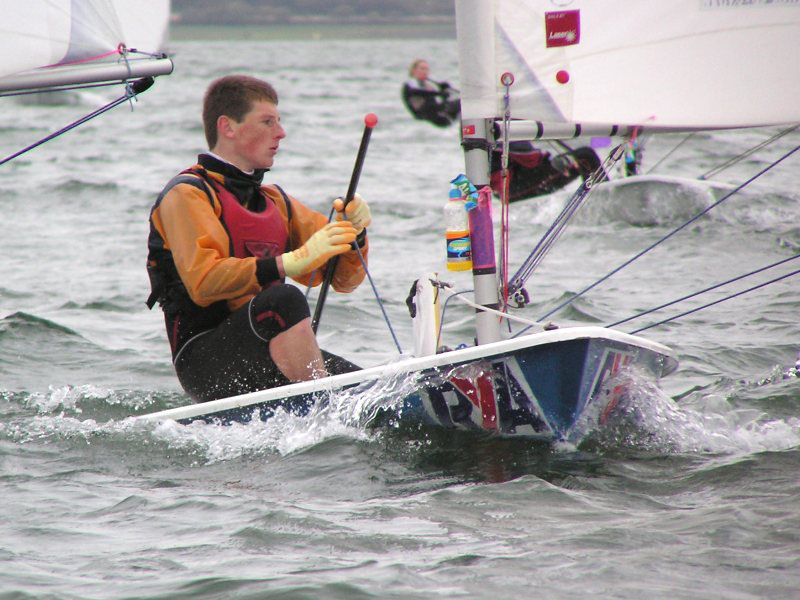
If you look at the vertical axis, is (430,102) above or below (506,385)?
above

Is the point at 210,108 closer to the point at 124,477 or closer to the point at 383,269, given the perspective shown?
the point at 124,477

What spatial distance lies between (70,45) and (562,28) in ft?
5.51

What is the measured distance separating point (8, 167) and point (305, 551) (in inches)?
517

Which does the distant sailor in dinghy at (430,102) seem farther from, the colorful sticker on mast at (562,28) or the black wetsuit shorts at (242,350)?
the colorful sticker on mast at (562,28)

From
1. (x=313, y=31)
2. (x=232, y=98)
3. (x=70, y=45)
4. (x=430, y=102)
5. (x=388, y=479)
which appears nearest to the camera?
(x=388, y=479)

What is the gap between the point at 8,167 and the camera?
1513cm

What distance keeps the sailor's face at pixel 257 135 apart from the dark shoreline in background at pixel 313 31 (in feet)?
304

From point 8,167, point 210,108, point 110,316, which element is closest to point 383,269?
point 110,316

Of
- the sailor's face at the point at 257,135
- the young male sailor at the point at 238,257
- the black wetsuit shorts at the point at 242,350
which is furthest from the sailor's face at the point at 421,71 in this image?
the black wetsuit shorts at the point at 242,350

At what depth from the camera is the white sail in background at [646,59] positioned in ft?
11.9

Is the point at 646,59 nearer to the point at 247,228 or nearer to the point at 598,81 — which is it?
the point at 598,81

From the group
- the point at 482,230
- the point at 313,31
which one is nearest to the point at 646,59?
the point at 482,230

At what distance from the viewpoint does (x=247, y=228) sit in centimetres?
394

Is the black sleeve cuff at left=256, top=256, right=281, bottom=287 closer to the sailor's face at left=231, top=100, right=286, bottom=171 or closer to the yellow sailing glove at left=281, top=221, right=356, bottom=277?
the yellow sailing glove at left=281, top=221, right=356, bottom=277
